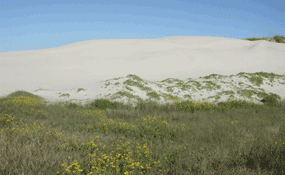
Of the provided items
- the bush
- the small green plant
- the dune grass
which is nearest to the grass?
the dune grass

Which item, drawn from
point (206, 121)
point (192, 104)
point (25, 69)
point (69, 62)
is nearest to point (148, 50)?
point (69, 62)

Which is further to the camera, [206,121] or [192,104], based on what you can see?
[192,104]

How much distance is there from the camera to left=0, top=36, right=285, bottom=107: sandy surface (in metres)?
10.4

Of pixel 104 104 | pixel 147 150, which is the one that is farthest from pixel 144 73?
pixel 147 150

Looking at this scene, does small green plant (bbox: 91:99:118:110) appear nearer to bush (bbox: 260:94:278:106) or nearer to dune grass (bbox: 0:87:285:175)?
dune grass (bbox: 0:87:285:175)

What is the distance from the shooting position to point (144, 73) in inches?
739

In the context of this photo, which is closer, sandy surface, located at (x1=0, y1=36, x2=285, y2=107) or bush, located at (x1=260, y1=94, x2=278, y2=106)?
bush, located at (x1=260, y1=94, x2=278, y2=106)

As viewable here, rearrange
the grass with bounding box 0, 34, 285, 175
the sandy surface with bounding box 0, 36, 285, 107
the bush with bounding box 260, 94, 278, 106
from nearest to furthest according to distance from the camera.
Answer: the grass with bounding box 0, 34, 285, 175
the bush with bounding box 260, 94, 278, 106
the sandy surface with bounding box 0, 36, 285, 107

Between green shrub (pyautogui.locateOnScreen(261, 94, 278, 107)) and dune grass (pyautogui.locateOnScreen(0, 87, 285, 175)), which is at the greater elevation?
green shrub (pyautogui.locateOnScreen(261, 94, 278, 107))

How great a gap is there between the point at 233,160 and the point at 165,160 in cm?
120

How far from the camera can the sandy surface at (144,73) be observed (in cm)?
1044

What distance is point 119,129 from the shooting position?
15.9ft

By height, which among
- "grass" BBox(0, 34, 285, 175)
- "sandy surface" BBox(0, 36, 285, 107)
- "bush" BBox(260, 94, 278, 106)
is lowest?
"grass" BBox(0, 34, 285, 175)

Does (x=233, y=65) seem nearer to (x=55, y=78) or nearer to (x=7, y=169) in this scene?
(x=55, y=78)
